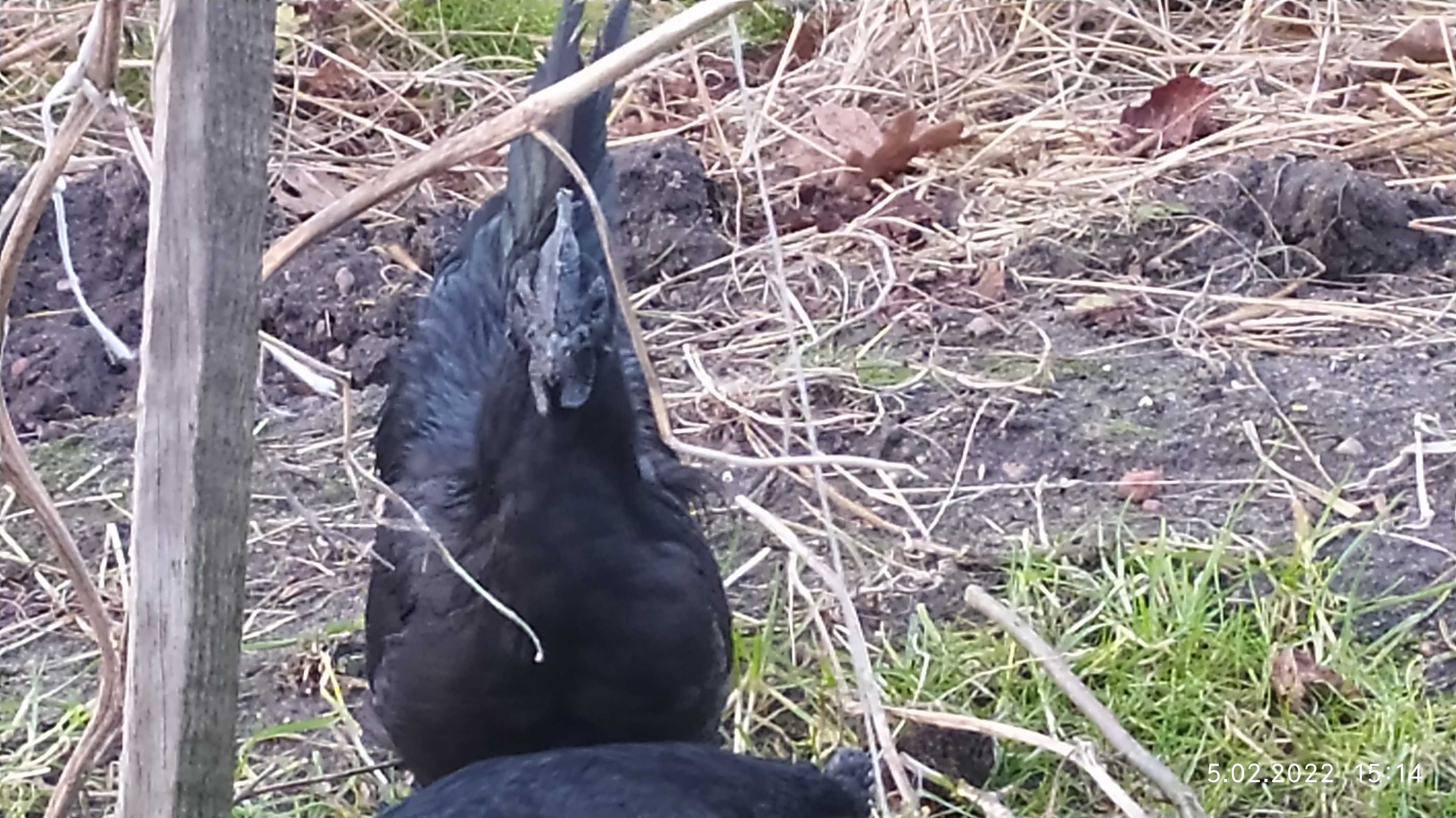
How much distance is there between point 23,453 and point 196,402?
300 millimetres

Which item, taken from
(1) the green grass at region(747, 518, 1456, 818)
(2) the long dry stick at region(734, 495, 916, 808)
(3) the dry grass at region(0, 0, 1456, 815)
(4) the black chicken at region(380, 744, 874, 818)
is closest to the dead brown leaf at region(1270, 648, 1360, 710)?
(1) the green grass at region(747, 518, 1456, 818)

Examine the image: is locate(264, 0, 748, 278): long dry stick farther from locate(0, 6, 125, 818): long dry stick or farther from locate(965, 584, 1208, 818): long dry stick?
locate(965, 584, 1208, 818): long dry stick

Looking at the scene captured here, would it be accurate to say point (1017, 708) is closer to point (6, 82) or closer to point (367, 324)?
point (367, 324)

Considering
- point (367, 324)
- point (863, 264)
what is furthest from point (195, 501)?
point (863, 264)

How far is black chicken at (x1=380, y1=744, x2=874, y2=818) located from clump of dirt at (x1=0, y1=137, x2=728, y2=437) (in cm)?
179

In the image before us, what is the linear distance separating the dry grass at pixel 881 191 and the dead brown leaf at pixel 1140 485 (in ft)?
Result: 0.49

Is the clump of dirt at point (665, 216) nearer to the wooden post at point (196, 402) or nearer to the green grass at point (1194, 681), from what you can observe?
the green grass at point (1194, 681)

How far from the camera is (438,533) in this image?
7.83 feet

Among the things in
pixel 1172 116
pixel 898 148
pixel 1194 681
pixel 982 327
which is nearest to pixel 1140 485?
pixel 1194 681

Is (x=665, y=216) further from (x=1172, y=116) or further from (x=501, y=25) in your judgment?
(x=501, y=25)

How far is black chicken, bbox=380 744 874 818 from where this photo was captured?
5.82 feet

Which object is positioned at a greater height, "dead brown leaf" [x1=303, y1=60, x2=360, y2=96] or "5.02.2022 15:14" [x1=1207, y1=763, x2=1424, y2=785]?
"dead brown leaf" [x1=303, y1=60, x2=360, y2=96]

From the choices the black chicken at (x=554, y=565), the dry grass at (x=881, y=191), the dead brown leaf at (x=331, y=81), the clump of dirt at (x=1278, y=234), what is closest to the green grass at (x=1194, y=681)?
the dry grass at (x=881, y=191)

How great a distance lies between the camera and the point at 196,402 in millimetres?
1044
